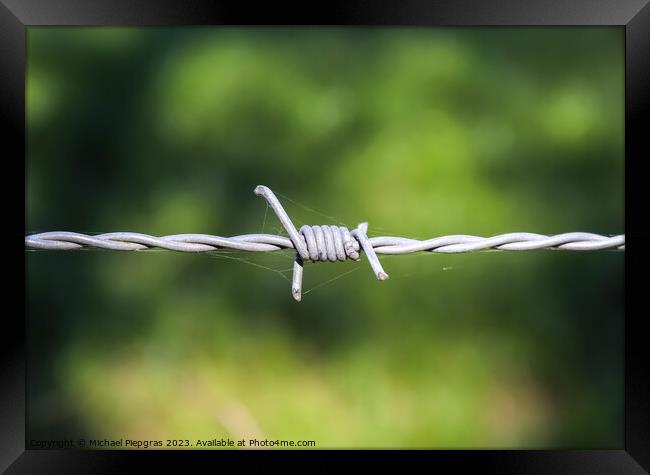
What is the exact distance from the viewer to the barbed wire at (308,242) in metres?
0.92

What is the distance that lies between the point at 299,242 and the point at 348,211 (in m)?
1.17

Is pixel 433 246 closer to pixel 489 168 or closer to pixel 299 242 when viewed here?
Result: pixel 299 242

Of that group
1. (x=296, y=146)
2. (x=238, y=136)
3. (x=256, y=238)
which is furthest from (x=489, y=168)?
(x=256, y=238)

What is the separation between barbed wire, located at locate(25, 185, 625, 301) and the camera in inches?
36.2

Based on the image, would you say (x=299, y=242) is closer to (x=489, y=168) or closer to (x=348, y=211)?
(x=348, y=211)

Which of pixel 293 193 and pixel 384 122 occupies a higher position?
pixel 384 122

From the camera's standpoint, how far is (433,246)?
97 centimetres

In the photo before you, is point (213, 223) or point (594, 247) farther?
point (213, 223)

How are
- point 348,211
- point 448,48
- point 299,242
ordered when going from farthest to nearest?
point 448,48 < point 348,211 < point 299,242

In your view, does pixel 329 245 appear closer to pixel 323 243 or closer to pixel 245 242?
pixel 323 243

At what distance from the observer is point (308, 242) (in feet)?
3.02

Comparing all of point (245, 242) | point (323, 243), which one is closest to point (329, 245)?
point (323, 243)

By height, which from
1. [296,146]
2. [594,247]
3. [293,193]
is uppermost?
[296,146]

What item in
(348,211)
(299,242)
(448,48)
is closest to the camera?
(299,242)
